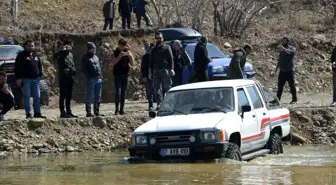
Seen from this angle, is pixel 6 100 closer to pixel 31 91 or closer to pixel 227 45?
pixel 31 91

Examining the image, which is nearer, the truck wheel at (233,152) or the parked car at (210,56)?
the truck wheel at (233,152)

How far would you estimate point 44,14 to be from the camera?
40.2 meters

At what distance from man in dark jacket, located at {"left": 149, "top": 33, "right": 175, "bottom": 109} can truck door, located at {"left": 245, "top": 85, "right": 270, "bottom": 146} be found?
3.71 meters

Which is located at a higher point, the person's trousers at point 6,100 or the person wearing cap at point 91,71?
the person wearing cap at point 91,71

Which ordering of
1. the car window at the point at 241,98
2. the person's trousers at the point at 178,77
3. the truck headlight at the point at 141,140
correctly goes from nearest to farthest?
the truck headlight at the point at 141,140 → the car window at the point at 241,98 → the person's trousers at the point at 178,77

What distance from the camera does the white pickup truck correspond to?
555 inches

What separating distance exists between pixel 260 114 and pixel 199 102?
131cm

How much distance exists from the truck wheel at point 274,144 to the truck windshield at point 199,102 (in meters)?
1.61

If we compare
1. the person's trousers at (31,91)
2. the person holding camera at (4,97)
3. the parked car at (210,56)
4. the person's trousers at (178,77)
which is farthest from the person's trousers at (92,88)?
the parked car at (210,56)

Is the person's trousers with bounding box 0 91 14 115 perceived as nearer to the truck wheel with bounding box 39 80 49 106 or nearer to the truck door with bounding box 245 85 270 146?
the truck door with bounding box 245 85 270 146

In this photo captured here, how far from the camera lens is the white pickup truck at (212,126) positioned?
14.1 meters

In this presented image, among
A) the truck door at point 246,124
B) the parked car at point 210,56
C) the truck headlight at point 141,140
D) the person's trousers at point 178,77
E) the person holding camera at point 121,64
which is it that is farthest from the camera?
the parked car at point 210,56

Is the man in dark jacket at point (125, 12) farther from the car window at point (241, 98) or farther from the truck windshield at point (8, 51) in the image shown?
the car window at point (241, 98)

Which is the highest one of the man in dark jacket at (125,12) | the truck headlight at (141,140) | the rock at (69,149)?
the man in dark jacket at (125,12)
